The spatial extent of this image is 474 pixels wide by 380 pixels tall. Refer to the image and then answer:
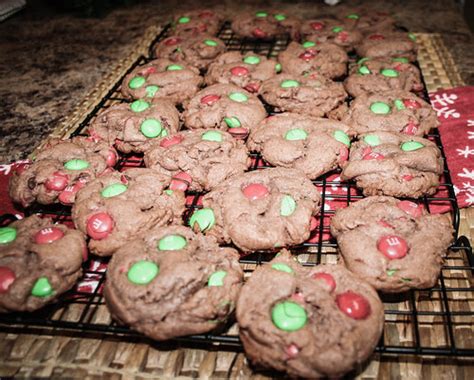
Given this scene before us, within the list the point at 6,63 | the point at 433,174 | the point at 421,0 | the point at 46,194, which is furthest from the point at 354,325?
the point at 421,0

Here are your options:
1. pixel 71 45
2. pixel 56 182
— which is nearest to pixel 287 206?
pixel 56 182

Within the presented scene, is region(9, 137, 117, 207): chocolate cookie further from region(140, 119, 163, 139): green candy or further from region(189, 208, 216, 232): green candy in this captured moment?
region(189, 208, 216, 232): green candy

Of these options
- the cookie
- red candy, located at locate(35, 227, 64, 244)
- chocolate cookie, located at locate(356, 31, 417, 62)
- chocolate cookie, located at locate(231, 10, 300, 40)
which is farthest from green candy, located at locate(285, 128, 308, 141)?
chocolate cookie, located at locate(231, 10, 300, 40)

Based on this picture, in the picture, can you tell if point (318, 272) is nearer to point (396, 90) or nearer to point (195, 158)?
point (195, 158)

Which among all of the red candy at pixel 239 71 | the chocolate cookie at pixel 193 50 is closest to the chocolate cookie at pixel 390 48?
the red candy at pixel 239 71

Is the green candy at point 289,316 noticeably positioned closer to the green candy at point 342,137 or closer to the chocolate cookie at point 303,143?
the chocolate cookie at point 303,143

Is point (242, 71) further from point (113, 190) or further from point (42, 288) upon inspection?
point (42, 288)
